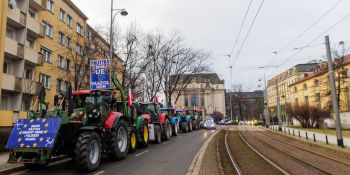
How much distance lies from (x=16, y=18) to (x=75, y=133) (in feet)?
64.2

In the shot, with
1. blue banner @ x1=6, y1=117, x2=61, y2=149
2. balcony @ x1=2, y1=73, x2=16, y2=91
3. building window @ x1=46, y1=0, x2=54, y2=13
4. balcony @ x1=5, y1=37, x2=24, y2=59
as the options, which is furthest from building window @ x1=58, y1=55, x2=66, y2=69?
blue banner @ x1=6, y1=117, x2=61, y2=149

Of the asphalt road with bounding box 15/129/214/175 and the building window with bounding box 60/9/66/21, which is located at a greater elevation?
the building window with bounding box 60/9/66/21

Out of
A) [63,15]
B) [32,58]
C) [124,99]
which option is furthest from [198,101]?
[124,99]

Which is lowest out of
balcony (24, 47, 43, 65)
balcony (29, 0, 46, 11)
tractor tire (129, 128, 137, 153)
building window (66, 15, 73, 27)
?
tractor tire (129, 128, 137, 153)

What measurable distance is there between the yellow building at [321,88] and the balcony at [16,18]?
39.2m

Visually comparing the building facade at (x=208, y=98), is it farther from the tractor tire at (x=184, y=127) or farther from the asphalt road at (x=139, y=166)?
the asphalt road at (x=139, y=166)

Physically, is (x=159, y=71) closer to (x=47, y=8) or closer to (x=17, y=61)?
(x=47, y=8)

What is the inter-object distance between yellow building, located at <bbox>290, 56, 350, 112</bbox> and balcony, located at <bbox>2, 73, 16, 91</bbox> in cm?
3929

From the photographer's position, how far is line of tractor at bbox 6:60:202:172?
410 inches

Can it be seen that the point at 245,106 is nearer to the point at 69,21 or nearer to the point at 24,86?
the point at 69,21

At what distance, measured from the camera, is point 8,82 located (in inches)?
1009

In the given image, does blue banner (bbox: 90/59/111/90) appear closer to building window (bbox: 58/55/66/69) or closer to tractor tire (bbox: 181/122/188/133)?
tractor tire (bbox: 181/122/188/133)

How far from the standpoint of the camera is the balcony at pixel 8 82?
2517 cm

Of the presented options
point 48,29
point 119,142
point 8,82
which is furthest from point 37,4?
point 119,142
